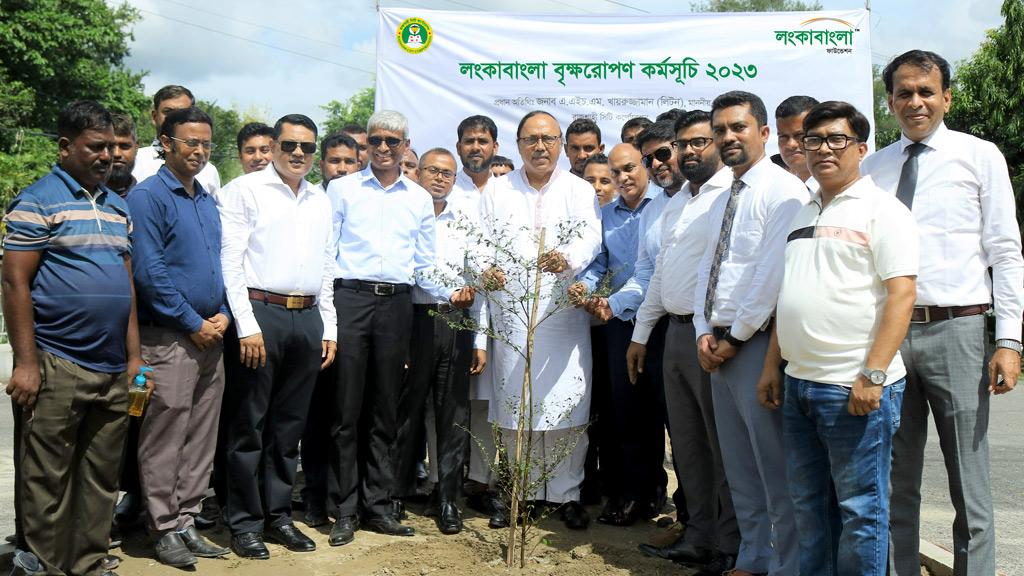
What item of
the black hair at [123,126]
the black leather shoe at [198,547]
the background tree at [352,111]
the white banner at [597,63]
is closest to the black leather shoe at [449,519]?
the black leather shoe at [198,547]

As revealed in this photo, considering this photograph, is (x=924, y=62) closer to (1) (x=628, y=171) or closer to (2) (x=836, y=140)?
(2) (x=836, y=140)

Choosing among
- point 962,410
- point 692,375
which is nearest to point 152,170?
point 692,375

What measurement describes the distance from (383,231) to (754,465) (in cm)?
240

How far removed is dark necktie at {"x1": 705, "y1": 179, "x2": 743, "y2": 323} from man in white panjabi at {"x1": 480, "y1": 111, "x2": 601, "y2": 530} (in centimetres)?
119

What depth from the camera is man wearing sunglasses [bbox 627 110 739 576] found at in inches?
171

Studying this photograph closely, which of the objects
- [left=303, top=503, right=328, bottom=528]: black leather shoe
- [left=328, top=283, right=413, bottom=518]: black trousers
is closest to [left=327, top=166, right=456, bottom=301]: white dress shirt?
[left=328, top=283, right=413, bottom=518]: black trousers

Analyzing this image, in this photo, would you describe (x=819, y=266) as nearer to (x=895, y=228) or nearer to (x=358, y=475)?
(x=895, y=228)

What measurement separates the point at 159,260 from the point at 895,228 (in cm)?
326

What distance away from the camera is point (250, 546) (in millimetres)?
4512

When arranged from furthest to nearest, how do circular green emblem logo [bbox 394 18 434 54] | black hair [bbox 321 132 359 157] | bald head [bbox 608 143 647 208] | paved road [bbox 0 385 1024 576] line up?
circular green emblem logo [bbox 394 18 434 54] < black hair [bbox 321 132 359 157] < bald head [bbox 608 143 647 208] < paved road [bbox 0 385 1024 576]

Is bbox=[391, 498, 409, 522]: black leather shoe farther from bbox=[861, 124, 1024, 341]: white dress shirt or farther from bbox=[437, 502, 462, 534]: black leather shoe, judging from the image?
bbox=[861, 124, 1024, 341]: white dress shirt

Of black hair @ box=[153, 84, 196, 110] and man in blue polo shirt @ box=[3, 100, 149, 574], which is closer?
man in blue polo shirt @ box=[3, 100, 149, 574]

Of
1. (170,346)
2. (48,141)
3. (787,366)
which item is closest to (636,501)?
(787,366)

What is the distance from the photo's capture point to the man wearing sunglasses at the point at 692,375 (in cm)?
433
